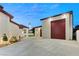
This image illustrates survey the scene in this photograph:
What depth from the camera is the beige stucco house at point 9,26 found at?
292 centimetres

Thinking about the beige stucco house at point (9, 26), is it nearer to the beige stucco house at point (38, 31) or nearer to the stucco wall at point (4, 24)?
the stucco wall at point (4, 24)

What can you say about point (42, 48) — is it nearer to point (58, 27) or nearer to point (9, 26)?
point (58, 27)

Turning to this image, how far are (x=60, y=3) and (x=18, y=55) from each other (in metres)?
1.01

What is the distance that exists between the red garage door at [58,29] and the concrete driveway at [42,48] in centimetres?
11

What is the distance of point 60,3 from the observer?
284 cm

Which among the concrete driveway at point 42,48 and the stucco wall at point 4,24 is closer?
the concrete driveway at point 42,48

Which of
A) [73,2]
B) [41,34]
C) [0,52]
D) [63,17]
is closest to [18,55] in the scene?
[0,52]

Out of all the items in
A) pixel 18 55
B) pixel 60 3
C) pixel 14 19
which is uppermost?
pixel 60 3

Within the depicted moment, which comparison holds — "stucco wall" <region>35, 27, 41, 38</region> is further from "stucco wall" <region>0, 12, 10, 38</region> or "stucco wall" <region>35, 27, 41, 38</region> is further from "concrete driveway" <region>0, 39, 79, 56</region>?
"stucco wall" <region>0, 12, 10, 38</region>

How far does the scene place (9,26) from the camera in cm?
301

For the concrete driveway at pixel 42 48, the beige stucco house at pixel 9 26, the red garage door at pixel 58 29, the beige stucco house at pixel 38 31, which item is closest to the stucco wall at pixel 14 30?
the beige stucco house at pixel 9 26

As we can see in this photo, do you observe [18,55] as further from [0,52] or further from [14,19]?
[14,19]

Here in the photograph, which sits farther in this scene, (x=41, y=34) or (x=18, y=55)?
(x=41, y=34)

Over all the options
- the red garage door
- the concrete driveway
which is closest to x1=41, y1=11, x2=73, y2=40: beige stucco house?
the red garage door
